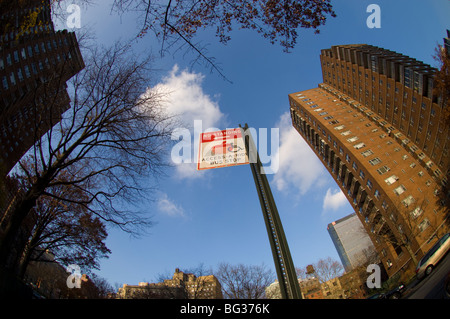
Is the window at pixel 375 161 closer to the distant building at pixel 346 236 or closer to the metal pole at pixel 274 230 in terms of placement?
the metal pole at pixel 274 230

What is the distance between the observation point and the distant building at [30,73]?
279 inches

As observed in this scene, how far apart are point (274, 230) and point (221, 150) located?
15.5 feet

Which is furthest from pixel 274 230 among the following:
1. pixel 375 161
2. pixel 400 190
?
pixel 375 161

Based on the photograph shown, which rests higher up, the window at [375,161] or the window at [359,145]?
the window at [359,145]

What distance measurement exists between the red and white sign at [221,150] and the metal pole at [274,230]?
878 mm

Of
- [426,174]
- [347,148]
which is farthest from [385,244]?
[347,148]

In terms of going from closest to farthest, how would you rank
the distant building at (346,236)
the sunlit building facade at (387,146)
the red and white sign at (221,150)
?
the red and white sign at (221,150) < the sunlit building facade at (387,146) < the distant building at (346,236)

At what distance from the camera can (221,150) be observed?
10805 millimetres

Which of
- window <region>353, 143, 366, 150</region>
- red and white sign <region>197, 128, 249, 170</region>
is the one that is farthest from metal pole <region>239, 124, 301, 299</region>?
window <region>353, 143, 366, 150</region>

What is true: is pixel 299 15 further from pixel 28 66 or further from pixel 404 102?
pixel 28 66

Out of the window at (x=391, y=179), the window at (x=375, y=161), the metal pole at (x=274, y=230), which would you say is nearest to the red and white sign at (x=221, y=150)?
the metal pole at (x=274, y=230)

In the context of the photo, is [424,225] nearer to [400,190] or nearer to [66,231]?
[400,190]

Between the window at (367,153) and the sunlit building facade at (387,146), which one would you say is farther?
the window at (367,153)

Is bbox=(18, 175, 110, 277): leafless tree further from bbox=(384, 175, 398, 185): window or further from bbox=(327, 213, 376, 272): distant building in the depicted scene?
bbox=(327, 213, 376, 272): distant building
